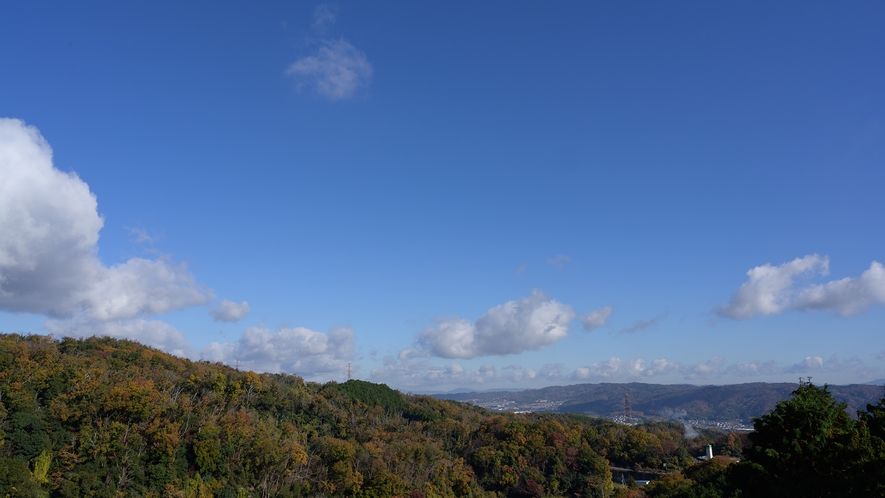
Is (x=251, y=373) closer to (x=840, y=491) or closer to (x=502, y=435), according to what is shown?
(x=502, y=435)

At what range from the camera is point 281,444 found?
6147 cm

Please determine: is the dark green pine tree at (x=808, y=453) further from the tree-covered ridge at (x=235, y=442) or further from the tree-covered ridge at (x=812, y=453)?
the tree-covered ridge at (x=235, y=442)

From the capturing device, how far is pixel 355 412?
308 ft

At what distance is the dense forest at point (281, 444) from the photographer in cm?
3244

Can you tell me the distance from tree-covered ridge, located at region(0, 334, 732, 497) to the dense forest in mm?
175

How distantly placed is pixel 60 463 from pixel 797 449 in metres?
58.5

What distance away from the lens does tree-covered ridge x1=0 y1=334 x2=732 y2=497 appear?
1950 inches

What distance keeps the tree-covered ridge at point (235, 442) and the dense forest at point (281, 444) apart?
0.17 m

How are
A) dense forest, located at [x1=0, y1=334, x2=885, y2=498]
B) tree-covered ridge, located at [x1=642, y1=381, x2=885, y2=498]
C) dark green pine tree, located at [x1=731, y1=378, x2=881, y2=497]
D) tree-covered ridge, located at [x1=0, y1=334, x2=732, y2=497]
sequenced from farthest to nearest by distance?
tree-covered ridge, located at [x1=0, y1=334, x2=732, y2=497] < dense forest, located at [x1=0, y1=334, x2=885, y2=498] < dark green pine tree, located at [x1=731, y1=378, x2=881, y2=497] < tree-covered ridge, located at [x1=642, y1=381, x2=885, y2=498]

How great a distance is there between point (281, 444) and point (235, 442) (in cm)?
558

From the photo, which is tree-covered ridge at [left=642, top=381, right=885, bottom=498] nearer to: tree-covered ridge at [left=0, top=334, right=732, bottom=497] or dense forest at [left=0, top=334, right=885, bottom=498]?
dense forest at [left=0, top=334, right=885, bottom=498]

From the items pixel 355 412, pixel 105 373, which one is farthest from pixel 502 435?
pixel 105 373

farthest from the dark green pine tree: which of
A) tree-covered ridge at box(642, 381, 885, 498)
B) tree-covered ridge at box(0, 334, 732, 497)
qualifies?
tree-covered ridge at box(0, 334, 732, 497)

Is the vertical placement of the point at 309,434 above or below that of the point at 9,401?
below
